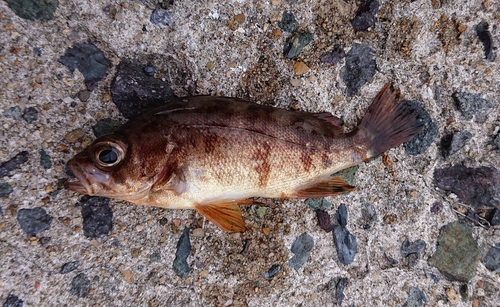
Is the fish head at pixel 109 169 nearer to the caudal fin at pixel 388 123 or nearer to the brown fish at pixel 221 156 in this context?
the brown fish at pixel 221 156

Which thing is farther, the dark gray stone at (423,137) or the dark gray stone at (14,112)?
the dark gray stone at (423,137)

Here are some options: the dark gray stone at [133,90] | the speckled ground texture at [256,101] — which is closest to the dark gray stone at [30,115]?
the speckled ground texture at [256,101]

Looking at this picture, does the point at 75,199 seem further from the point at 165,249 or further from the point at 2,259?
the point at 165,249

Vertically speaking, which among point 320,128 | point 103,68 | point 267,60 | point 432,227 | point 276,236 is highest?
point 267,60

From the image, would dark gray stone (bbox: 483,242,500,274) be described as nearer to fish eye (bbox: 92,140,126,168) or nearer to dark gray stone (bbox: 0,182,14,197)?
fish eye (bbox: 92,140,126,168)

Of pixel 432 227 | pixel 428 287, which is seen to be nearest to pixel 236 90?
pixel 432 227

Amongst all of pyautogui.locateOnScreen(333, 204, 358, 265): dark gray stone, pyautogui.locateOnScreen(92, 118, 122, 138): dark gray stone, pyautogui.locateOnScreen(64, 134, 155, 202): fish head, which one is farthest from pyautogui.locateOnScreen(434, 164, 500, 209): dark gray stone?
pyautogui.locateOnScreen(92, 118, 122, 138): dark gray stone

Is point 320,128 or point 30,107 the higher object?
point 320,128
